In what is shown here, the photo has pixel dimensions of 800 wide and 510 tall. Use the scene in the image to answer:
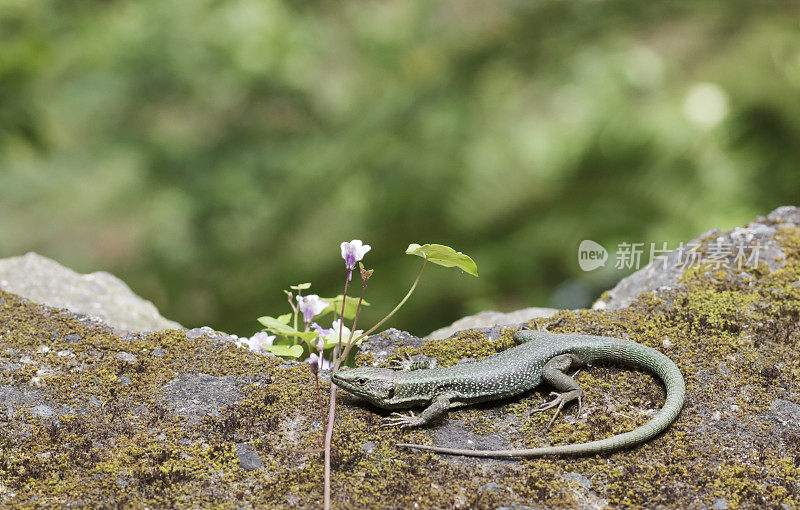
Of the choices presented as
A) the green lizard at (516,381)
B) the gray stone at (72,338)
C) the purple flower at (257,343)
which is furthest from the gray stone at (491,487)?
the gray stone at (72,338)

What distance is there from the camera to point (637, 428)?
6.98 feet

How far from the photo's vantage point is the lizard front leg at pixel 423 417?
2195 millimetres

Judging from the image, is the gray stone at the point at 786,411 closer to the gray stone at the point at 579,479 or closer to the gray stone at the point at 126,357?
the gray stone at the point at 579,479

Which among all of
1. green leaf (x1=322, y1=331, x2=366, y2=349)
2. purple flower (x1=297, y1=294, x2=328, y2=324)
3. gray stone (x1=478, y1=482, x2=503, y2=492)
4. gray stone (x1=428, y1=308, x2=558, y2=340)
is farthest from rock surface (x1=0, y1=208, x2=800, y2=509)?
gray stone (x1=428, y1=308, x2=558, y2=340)

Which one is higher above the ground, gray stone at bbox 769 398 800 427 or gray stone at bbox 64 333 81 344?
gray stone at bbox 64 333 81 344

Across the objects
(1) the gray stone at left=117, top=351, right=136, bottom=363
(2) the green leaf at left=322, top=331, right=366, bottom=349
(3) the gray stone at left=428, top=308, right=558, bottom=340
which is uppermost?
(3) the gray stone at left=428, top=308, right=558, bottom=340

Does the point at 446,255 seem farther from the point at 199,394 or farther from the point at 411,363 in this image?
the point at 199,394

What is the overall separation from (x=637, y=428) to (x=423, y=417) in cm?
65

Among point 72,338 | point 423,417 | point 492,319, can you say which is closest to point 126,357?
point 72,338

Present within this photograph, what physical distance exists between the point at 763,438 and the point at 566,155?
2984 mm

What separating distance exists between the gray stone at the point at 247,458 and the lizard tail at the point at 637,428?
43cm

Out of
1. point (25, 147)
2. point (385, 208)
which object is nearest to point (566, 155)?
point (385, 208)

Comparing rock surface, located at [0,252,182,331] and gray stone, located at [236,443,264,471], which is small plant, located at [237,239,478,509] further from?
rock surface, located at [0,252,182,331]

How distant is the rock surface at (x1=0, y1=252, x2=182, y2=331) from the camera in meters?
3.20
